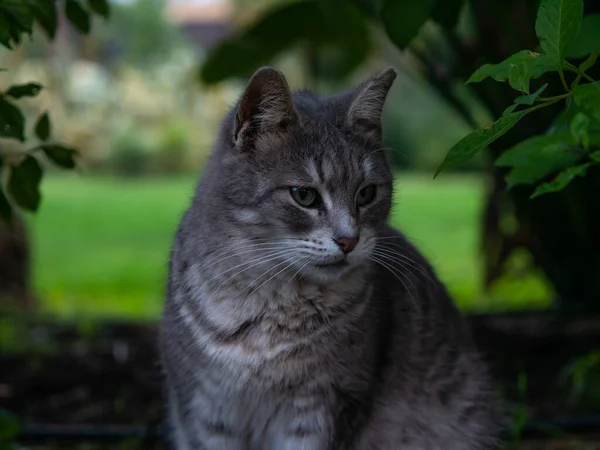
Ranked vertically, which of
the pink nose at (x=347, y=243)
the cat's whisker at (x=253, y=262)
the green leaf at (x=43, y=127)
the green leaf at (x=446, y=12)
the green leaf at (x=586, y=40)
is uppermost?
the green leaf at (x=446, y=12)

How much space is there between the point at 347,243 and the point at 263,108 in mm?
398

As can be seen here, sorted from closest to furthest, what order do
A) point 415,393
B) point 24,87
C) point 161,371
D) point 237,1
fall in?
point 24,87
point 415,393
point 161,371
point 237,1

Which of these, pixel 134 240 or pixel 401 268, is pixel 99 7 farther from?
pixel 134 240

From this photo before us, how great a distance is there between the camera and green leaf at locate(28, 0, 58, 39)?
2321 millimetres

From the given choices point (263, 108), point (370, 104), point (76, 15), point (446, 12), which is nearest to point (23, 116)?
point (76, 15)

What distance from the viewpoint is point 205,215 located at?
234cm

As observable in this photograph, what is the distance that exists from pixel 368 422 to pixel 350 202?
626 mm

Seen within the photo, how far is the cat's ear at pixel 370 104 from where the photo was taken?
2.30 meters

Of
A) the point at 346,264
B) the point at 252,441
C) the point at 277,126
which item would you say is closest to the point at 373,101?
the point at 277,126

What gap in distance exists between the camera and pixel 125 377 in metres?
3.76

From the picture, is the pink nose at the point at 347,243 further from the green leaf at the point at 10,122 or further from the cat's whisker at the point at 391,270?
the green leaf at the point at 10,122

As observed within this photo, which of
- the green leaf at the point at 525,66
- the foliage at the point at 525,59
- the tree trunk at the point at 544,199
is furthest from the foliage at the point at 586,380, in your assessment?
the green leaf at the point at 525,66

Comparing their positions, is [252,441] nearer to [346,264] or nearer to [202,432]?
[202,432]

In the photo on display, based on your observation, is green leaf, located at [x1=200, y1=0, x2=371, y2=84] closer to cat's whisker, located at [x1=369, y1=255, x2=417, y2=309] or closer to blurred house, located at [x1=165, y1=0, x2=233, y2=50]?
cat's whisker, located at [x1=369, y1=255, x2=417, y2=309]
